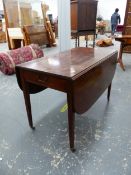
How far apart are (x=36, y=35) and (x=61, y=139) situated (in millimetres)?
4447

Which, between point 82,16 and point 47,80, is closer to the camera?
point 47,80

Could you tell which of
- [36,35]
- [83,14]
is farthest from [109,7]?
[83,14]

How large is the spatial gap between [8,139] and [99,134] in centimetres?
91

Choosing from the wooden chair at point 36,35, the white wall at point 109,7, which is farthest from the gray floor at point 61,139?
the white wall at point 109,7

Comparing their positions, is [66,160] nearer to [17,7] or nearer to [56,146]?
[56,146]

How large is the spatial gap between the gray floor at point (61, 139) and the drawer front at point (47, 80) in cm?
59

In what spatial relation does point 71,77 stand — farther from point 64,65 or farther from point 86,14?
point 86,14

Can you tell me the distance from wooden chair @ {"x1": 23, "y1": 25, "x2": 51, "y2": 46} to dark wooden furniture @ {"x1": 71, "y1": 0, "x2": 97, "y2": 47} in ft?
5.69

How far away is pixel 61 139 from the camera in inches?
61.1

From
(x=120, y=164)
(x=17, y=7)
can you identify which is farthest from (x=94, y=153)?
(x=17, y=7)

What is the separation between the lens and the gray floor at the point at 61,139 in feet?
4.14

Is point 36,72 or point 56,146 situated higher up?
point 36,72

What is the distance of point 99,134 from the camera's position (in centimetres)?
161

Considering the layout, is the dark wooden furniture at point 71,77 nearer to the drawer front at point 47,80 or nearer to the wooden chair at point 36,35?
the drawer front at point 47,80
